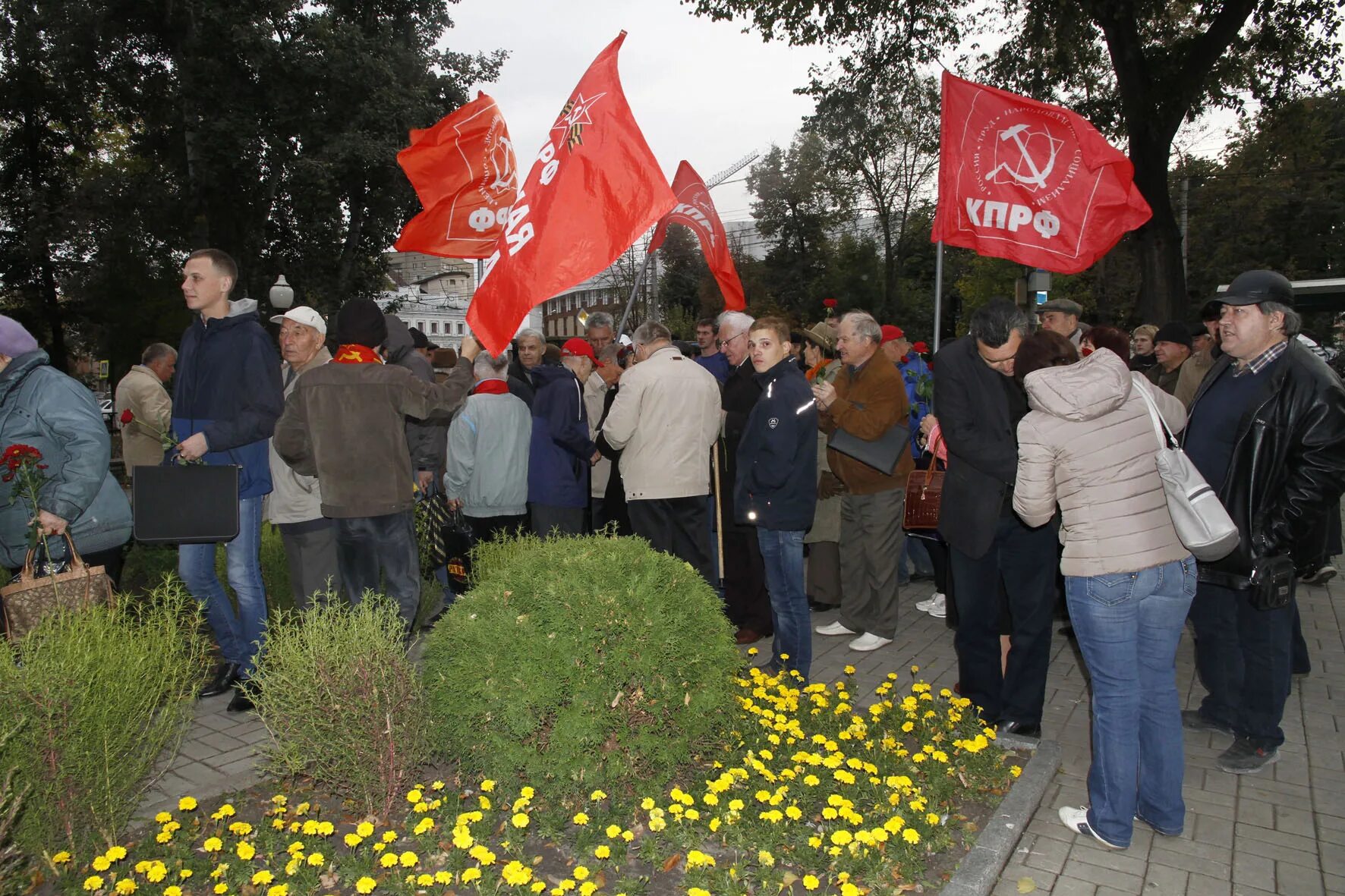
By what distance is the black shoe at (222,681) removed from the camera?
224 inches

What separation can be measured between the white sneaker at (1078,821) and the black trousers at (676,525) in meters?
2.64

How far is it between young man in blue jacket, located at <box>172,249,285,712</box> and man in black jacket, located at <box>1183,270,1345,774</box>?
4.73 metres

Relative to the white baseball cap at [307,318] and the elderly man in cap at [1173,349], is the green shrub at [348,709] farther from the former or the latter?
the elderly man in cap at [1173,349]

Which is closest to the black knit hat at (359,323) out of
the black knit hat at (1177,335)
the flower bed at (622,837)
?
the flower bed at (622,837)

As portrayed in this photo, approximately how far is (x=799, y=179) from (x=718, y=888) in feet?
206

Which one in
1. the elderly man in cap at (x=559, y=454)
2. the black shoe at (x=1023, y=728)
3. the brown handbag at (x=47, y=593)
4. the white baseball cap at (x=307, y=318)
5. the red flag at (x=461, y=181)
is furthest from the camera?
the red flag at (x=461, y=181)

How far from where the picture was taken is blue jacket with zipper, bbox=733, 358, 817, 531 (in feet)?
17.5

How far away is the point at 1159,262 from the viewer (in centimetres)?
1738

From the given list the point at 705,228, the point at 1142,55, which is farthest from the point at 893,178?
the point at 705,228

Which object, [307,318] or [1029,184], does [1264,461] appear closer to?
[1029,184]

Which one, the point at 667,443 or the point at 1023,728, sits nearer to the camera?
the point at 1023,728

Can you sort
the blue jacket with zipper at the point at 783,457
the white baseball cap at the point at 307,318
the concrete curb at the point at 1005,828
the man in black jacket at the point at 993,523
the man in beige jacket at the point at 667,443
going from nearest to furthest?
the concrete curb at the point at 1005,828 < the man in black jacket at the point at 993,523 < the blue jacket with zipper at the point at 783,457 < the white baseball cap at the point at 307,318 < the man in beige jacket at the point at 667,443

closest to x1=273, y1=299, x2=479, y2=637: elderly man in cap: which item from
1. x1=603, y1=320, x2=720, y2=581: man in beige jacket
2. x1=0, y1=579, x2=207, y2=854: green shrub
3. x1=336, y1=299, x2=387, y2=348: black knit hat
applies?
x1=336, y1=299, x2=387, y2=348: black knit hat

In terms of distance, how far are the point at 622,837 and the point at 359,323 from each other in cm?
293
